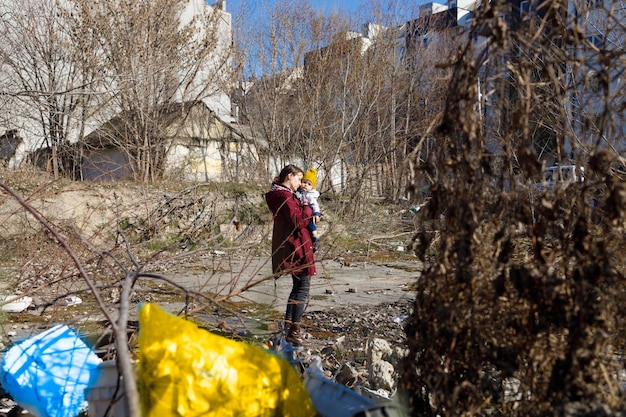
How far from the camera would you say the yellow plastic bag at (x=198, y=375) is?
2.19 metres

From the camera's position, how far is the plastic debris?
279 centimetres

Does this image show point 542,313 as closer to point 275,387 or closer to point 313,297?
point 275,387

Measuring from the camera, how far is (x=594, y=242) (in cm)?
225

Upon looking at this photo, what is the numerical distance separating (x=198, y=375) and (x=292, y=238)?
3198mm

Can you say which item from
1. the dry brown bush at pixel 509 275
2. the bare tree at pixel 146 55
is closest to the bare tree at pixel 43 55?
the bare tree at pixel 146 55

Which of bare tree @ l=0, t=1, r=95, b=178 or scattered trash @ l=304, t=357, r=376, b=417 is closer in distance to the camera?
scattered trash @ l=304, t=357, r=376, b=417

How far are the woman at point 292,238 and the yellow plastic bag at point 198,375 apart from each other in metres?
2.77

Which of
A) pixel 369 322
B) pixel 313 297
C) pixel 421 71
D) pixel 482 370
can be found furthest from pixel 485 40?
pixel 421 71

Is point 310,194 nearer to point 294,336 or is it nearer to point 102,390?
point 294,336

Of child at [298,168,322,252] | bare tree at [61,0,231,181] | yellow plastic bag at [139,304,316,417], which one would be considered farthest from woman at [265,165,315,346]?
bare tree at [61,0,231,181]

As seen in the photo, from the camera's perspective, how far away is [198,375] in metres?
2.22

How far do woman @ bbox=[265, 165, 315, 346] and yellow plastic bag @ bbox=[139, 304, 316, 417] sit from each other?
277cm

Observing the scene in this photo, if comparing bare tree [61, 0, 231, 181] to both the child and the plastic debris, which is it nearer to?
the child

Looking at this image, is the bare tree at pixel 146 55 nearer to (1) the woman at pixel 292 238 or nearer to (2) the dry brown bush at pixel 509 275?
(1) the woman at pixel 292 238
